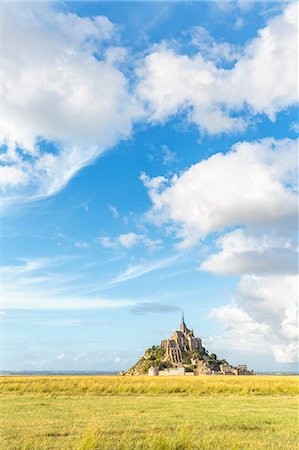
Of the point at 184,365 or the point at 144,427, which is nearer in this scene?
the point at 144,427

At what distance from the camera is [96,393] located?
33.7 metres

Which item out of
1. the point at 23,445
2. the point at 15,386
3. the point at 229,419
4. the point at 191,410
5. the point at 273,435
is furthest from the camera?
the point at 15,386

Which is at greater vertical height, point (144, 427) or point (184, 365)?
point (184, 365)

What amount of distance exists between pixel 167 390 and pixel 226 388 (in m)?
5.28

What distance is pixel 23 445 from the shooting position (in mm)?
12000

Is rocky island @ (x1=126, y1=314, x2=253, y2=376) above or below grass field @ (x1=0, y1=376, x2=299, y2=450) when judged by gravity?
above

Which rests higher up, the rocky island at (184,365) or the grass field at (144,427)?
the rocky island at (184,365)

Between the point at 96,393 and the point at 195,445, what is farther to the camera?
the point at 96,393

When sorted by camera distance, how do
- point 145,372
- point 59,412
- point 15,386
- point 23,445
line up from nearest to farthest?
point 23,445 → point 59,412 → point 15,386 → point 145,372

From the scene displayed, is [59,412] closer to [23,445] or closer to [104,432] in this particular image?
[104,432]

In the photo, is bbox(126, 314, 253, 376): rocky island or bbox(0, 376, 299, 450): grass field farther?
bbox(126, 314, 253, 376): rocky island

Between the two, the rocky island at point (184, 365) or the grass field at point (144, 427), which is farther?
the rocky island at point (184, 365)

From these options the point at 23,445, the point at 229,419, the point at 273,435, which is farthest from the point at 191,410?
the point at 23,445

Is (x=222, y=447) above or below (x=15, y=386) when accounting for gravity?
below
